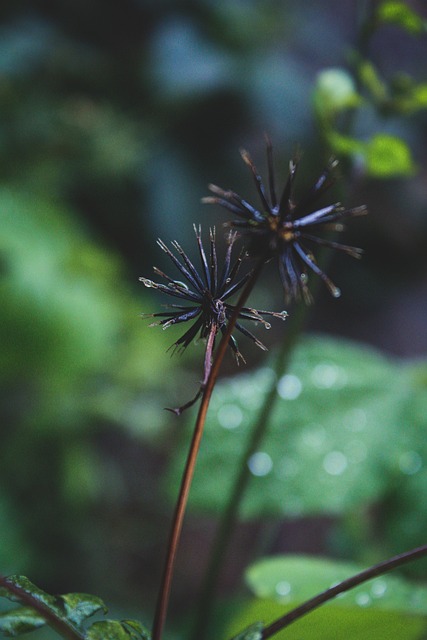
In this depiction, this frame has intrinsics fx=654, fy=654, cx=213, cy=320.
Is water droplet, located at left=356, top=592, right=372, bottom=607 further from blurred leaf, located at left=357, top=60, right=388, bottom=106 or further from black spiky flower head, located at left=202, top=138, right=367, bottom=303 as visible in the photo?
blurred leaf, located at left=357, top=60, right=388, bottom=106

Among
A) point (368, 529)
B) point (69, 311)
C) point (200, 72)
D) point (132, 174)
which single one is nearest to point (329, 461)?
point (368, 529)

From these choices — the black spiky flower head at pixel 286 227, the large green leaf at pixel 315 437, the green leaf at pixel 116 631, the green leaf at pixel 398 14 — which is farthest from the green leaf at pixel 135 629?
the green leaf at pixel 398 14

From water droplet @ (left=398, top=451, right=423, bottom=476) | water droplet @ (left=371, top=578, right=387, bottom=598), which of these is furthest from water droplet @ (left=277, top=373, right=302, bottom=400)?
water droplet @ (left=371, top=578, right=387, bottom=598)

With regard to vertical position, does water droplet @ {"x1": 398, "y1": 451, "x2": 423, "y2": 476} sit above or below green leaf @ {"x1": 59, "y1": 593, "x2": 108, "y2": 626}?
above

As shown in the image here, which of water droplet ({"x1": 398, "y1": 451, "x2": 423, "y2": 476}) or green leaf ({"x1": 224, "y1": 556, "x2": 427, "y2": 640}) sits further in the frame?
water droplet ({"x1": 398, "y1": 451, "x2": 423, "y2": 476})

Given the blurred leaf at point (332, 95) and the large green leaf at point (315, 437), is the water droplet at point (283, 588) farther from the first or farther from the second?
the blurred leaf at point (332, 95)

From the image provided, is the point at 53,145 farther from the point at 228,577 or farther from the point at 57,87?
the point at 228,577
